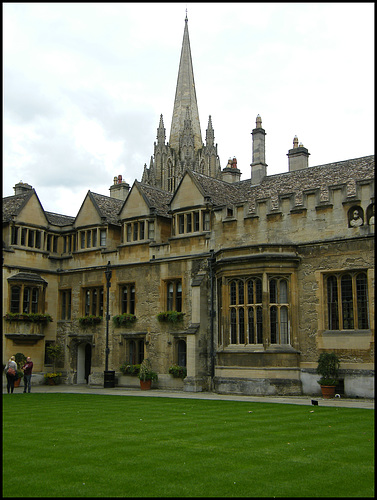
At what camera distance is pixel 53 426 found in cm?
1359

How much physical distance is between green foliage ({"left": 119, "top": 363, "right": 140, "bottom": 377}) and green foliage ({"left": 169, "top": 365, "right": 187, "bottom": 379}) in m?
2.34

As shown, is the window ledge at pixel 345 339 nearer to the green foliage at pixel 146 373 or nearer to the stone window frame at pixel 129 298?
the green foliage at pixel 146 373

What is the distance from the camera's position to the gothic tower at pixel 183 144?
78438 mm

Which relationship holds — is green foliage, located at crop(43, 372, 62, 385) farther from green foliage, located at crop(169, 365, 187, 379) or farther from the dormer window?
the dormer window

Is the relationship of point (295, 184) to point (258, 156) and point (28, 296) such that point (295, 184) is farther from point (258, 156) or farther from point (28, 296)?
point (28, 296)

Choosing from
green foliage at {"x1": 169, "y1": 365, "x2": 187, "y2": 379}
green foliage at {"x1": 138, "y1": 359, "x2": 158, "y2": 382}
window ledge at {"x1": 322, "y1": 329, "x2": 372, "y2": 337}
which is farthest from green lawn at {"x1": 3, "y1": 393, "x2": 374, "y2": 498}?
green foliage at {"x1": 138, "y1": 359, "x2": 158, "y2": 382}

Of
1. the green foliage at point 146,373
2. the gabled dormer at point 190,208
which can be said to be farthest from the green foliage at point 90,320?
the gabled dormer at point 190,208

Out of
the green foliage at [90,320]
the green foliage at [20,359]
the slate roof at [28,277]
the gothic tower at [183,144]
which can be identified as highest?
the gothic tower at [183,144]

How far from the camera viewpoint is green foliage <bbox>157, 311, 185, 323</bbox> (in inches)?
1141

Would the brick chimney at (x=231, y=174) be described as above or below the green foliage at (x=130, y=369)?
above

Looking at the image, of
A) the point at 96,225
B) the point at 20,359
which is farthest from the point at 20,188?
the point at 20,359

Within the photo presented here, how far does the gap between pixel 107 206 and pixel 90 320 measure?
7.36 metres

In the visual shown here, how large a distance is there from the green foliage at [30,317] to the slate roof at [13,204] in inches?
216

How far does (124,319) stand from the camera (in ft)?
102
